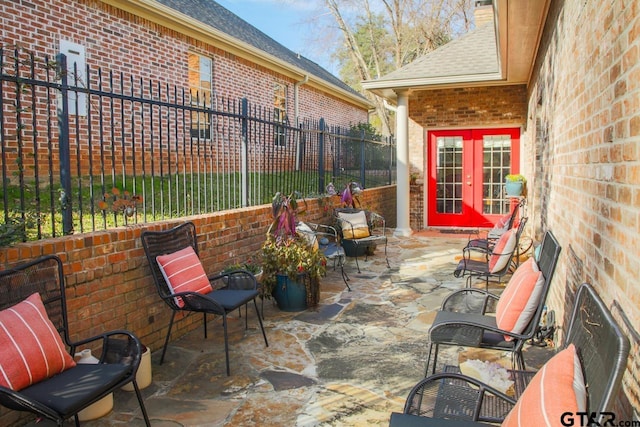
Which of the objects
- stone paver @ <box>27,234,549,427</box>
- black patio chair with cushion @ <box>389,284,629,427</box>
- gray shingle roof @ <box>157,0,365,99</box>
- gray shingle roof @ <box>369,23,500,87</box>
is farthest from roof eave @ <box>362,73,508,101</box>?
black patio chair with cushion @ <box>389,284,629,427</box>

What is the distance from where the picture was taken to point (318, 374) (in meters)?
3.44

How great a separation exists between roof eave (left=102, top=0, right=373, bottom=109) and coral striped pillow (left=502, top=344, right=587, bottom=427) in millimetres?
8628

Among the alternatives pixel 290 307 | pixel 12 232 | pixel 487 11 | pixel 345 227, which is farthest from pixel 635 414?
pixel 487 11

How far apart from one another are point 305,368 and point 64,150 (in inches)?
91.8

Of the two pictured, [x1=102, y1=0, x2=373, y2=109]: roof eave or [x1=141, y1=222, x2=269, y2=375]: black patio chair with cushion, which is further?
[x1=102, y1=0, x2=373, y2=109]: roof eave

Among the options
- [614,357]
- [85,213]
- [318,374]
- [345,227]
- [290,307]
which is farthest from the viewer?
[345,227]

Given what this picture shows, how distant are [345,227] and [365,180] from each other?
9.64 feet

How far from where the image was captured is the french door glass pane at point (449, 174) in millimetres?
10586

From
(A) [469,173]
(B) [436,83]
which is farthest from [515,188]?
(B) [436,83]

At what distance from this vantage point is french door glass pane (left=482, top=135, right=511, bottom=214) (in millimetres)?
10242

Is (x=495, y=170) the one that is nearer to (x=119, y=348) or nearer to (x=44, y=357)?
(x=119, y=348)

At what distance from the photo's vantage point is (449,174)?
10.7 metres

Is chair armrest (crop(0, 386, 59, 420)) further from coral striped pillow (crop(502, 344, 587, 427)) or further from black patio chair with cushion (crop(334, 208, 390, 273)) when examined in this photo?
black patio chair with cushion (crop(334, 208, 390, 273))

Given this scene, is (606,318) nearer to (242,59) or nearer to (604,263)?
(604,263)
